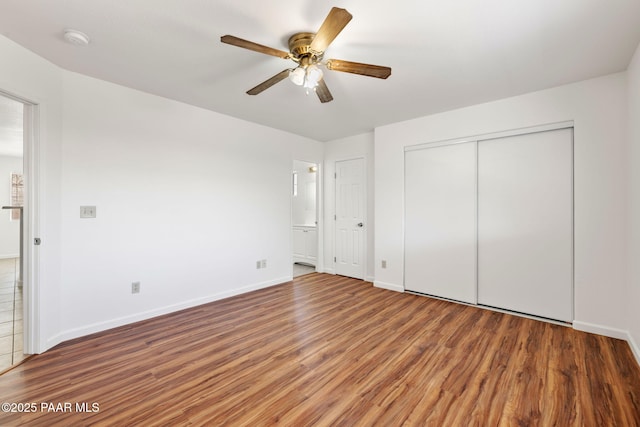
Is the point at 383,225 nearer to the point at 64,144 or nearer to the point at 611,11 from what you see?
the point at 611,11

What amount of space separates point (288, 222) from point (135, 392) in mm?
3015

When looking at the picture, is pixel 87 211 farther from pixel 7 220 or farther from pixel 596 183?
pixel 7 220

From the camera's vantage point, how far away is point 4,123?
13.4 ft

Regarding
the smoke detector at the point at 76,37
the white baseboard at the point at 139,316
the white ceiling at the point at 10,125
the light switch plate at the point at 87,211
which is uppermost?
the white ceiling at the point at 10,125

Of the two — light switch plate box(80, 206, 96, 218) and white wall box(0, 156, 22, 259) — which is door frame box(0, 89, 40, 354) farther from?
white wall box(0, 156, 22, 259)

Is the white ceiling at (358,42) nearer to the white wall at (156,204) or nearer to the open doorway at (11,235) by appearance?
the white wall at (156,204)

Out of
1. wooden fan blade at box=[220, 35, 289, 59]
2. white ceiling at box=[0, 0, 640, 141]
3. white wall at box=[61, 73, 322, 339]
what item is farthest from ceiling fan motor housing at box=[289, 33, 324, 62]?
white wall at box=[61, 73, 322, 339]

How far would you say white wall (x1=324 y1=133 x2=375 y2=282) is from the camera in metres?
4.56

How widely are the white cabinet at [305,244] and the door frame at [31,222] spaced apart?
13.0ft

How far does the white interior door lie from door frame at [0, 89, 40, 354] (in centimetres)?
382

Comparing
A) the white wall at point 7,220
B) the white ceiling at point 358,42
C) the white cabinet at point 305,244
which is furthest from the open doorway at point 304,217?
the white wall at point 7,220

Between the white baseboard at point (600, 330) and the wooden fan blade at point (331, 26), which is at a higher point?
the wooden fan blade at point (331, 26)

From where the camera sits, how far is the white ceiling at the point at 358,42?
1.71 m

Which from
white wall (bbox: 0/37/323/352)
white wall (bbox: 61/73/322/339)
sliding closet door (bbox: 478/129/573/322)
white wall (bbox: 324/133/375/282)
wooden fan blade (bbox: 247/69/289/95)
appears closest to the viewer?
wooden fan blade (bbox: 247/69/289/95)
